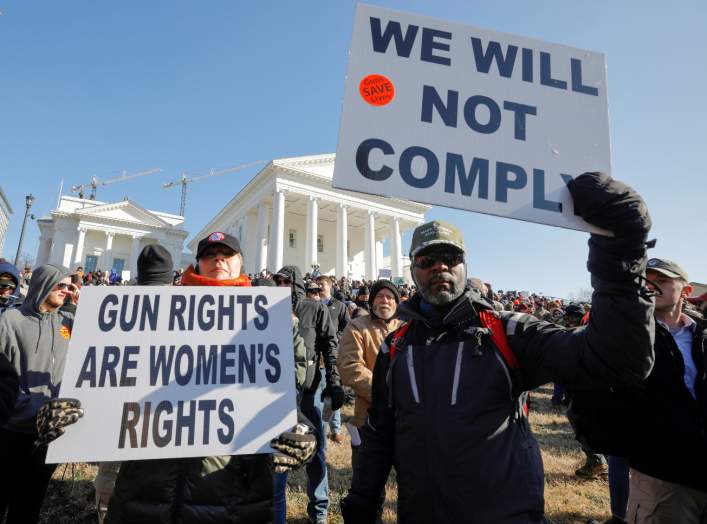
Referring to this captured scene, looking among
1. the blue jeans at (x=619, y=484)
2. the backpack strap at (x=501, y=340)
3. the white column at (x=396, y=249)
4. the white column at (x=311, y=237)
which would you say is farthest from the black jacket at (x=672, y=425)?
the white column at (x=396, y=249)

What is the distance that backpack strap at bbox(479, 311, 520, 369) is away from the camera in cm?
168

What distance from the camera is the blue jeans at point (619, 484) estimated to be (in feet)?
11.3

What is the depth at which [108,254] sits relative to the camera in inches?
1810

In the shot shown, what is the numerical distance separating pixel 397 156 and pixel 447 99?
0.41 meters

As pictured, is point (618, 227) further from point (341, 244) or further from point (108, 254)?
point (108, 254)

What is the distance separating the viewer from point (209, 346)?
1.94 metres

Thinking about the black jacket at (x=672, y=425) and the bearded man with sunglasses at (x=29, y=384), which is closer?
the black jacket at (x=672, y=425)

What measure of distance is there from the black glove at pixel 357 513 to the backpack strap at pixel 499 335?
39.2 inches

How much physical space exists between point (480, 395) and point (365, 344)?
2245 millimetres

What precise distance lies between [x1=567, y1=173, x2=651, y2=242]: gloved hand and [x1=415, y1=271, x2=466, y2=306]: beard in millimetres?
674

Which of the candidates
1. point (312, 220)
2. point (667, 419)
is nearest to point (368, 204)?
point (312, 220)

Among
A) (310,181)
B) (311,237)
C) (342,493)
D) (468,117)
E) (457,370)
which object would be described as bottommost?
(342,493)

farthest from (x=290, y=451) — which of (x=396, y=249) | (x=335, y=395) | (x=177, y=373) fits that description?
(x=396, y=249)

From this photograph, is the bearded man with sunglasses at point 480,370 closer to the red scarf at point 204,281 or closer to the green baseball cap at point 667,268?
the red scarf at point 204,281
